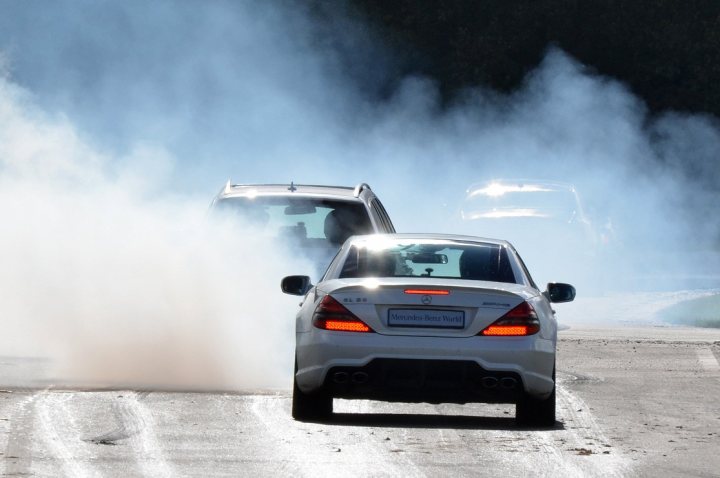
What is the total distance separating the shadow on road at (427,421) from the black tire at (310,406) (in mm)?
73

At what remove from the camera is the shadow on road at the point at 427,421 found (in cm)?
1159

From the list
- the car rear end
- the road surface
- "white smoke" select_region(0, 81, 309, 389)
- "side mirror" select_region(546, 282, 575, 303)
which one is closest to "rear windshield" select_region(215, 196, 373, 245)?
"white smoke" select_region(0, 81, 309, 389)

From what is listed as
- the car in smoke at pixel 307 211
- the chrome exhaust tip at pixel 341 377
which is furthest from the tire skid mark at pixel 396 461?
the car in smoke at pixel 307 211

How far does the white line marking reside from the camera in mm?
16266

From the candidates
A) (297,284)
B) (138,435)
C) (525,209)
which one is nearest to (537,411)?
(297,284)

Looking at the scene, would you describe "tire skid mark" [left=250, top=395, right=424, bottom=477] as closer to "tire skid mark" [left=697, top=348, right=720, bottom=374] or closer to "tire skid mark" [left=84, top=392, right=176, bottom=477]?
"tire skid mark" [left=84, top=392, right=176, bottom=477]

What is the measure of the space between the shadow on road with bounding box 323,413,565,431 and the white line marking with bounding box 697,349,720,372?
14.5ft

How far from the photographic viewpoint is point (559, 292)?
489 inches

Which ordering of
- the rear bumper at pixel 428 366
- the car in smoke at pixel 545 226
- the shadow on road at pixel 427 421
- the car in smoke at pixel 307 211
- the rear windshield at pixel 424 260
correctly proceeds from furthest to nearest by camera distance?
the car in smoke at pixel 545 226, the car in smoke at pixel 307 211, the rear windshield at pixel 424 260, the shadow on road at pixel 427 421, the rear bumper at pixel 428 366

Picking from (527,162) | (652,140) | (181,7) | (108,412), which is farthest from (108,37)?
(108,412)

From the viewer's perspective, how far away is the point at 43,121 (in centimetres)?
3978

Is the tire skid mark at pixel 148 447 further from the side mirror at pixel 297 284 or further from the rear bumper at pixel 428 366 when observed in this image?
the side mirror at pixel 297 284

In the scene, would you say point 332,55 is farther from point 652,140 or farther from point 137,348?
point 137,348

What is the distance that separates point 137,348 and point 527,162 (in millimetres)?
31584
